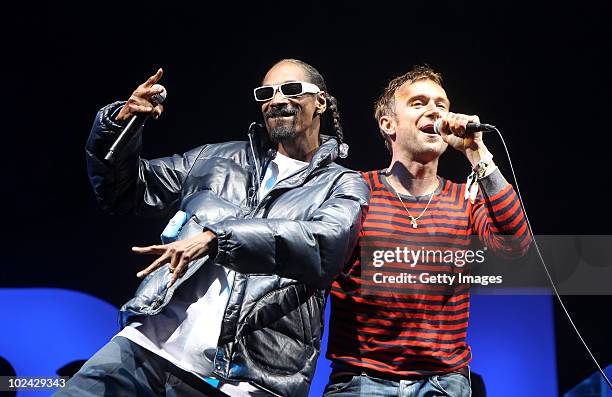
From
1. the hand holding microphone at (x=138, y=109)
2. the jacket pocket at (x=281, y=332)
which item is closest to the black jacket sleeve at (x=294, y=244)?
the jacket pocket at (x=281, y=332)

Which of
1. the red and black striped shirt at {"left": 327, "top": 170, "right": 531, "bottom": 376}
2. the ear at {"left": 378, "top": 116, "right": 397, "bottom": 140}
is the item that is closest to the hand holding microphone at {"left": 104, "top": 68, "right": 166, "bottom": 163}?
the red and black striped shirt at {"left": 327, "top": 170, "right": 531, "bottom": 376}

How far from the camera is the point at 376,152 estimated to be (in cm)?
303

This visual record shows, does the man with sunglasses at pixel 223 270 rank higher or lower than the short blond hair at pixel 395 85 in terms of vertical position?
lower

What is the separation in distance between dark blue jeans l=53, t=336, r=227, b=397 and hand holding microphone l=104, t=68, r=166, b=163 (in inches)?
20.7

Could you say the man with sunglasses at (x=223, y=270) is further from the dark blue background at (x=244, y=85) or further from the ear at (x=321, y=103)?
the dark blue background at (x=244, y=85)

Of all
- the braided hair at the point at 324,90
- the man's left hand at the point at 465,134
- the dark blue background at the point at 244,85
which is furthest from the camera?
the dark blue background at the point at 244,85

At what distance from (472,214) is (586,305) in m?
0.80

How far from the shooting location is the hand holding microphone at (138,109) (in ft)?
6.98

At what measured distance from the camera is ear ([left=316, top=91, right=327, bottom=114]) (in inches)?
99.8

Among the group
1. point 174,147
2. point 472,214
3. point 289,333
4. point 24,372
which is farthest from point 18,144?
point 472,214

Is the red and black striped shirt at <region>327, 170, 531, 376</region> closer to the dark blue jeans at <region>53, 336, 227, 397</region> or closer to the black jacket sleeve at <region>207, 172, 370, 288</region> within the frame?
the black jacket sleeve at <region>207, 172, 370, 288</region>

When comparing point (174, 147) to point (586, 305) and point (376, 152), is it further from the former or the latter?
point (586, 305)

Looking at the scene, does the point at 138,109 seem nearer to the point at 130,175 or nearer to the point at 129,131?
the point at 129,131

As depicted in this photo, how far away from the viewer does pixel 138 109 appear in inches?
84.0
